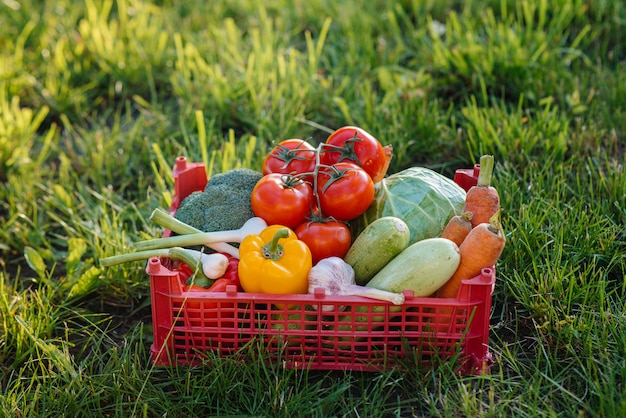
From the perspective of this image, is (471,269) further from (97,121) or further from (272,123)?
(97,121)

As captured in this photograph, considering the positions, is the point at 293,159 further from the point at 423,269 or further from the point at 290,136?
the point at 290,136

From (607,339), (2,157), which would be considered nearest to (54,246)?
(2,157)

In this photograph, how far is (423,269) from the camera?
8.98 feet

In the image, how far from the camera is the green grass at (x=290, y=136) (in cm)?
282

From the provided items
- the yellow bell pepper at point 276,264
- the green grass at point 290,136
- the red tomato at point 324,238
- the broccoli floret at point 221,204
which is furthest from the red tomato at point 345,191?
the green grass at point 290,136

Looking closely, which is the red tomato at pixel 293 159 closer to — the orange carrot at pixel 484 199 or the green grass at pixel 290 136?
the orange carrot at pixel 484 199

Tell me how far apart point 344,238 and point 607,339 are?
3.39ft

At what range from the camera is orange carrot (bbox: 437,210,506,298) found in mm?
2723

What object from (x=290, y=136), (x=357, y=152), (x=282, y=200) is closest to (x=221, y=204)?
(x=282, y=200)

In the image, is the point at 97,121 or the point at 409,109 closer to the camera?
the point at 409,109

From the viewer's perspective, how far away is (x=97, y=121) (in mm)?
5098

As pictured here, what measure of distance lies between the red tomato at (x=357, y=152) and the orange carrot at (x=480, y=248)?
57cm

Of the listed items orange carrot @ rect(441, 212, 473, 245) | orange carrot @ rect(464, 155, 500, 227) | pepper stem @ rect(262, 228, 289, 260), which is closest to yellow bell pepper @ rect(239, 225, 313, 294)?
pepper stem @ rect(262, 228, 289, 260)

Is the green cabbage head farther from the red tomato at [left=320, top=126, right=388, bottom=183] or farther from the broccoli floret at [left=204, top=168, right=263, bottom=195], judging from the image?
the broccoli floret at [left=204, top=168, right=263, bottom=195]
